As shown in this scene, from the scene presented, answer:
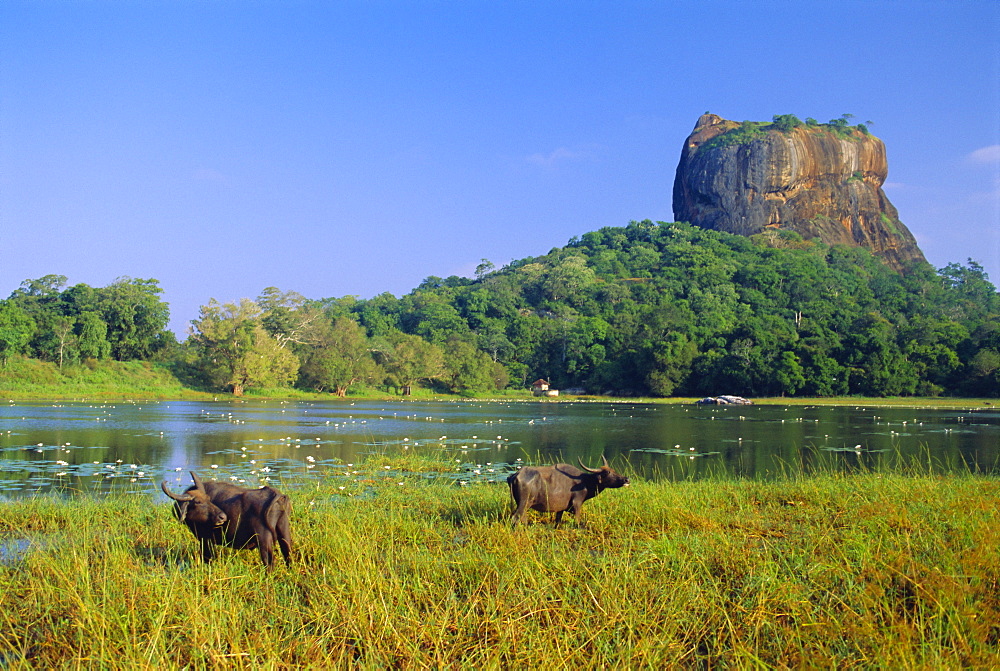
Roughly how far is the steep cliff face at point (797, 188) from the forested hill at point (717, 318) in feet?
31.2

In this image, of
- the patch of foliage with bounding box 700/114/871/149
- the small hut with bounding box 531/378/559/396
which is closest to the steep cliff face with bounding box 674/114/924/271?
the patch of foliage with bounding box 700/114/871/149

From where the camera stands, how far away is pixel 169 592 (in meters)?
5.16

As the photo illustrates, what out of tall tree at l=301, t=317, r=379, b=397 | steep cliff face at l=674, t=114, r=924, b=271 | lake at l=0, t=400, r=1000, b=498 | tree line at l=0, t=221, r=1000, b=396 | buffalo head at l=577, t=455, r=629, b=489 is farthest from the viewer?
steep cliff face at l=674, t=114, r=924, b=271

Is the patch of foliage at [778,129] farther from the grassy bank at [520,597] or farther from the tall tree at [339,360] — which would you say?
the grassy bank at [520,597]

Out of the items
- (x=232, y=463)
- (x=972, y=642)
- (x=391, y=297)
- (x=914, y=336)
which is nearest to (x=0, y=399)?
(x=232, y=463)

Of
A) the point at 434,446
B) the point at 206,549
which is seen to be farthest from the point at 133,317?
the point at 206,549

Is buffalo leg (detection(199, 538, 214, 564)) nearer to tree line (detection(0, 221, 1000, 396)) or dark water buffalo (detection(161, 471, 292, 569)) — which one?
dark water buffalo (detection(161, 471, 292, 569))

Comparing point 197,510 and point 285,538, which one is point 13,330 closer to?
point 197,510

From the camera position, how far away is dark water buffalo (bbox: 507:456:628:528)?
26.5 ft

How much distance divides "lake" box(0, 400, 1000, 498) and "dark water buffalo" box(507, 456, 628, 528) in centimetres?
520

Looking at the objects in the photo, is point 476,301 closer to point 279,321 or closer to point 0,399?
point 279,321

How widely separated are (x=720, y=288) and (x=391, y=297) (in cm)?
4962

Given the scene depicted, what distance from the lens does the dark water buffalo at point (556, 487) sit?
808 centimetres

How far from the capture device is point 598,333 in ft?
295
